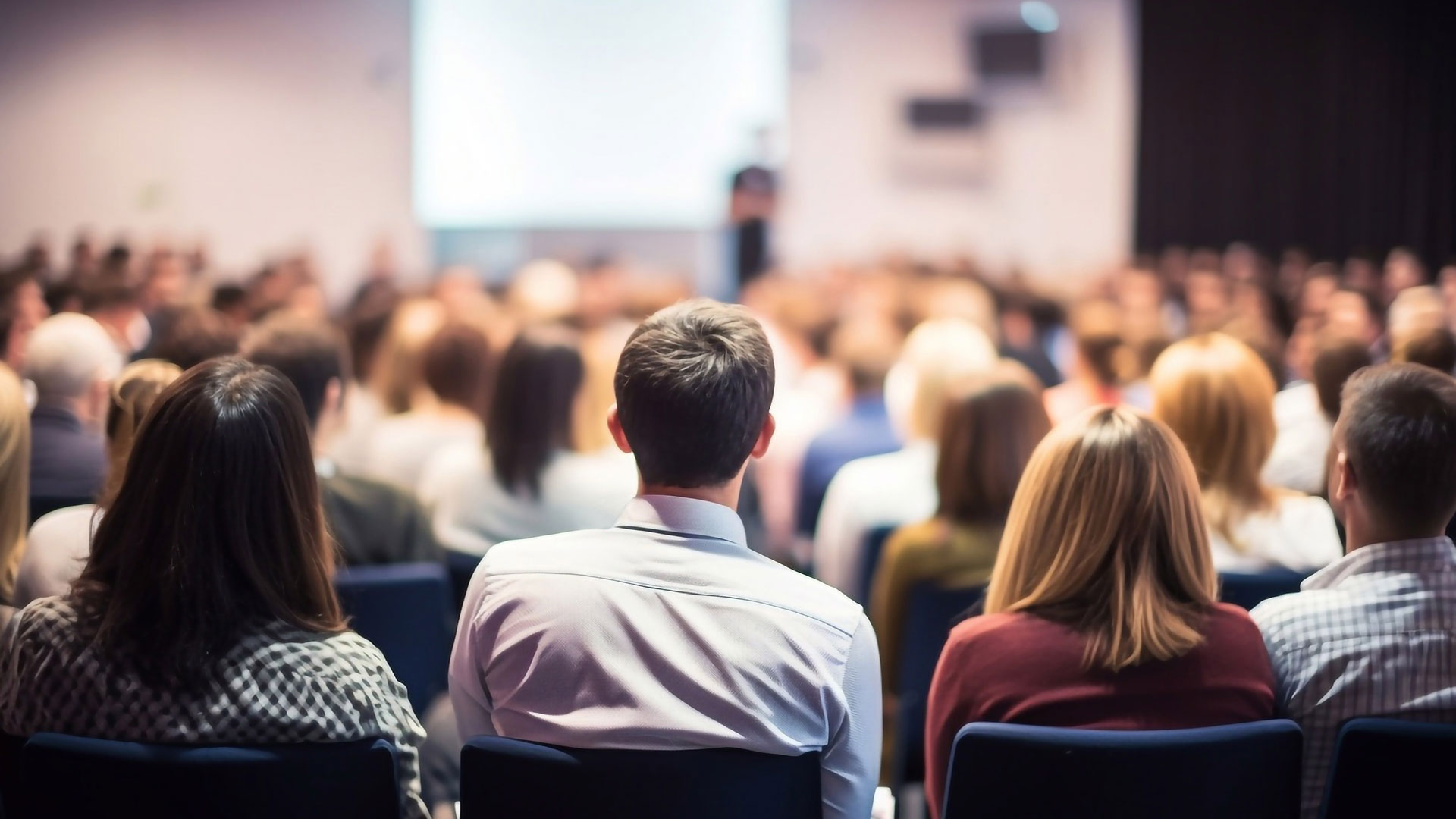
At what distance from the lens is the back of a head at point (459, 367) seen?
4.14m

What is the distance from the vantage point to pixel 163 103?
40.8 feet

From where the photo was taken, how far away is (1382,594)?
192cm

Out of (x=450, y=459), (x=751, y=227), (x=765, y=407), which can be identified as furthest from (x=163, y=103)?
(x=765, y=407)

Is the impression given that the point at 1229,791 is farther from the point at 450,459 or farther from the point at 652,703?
the point at 450,459

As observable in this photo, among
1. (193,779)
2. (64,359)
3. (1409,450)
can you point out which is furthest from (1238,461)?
(64,359)

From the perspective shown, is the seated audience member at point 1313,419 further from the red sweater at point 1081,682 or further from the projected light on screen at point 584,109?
the projected light on screen at point 584,109

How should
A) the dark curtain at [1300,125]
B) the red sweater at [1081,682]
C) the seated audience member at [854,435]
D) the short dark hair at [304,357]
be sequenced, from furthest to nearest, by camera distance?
1. the dark curtain at [1300,125]
2. the seated audience member at [854,435]
3. the short dark hair at [304,357]
4. the red sweater at [1081,682]

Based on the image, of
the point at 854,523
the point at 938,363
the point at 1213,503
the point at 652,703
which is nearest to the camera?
the point at 652,703

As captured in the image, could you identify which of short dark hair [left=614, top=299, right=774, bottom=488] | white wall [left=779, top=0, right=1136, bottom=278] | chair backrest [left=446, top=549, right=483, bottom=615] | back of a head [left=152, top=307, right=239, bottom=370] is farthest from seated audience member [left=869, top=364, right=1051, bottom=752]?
white wall [left=779, top=0, right=1136, bottom=278]

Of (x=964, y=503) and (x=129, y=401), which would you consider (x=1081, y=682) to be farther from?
(x=129, y=401)

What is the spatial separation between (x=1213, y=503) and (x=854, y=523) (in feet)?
3.20

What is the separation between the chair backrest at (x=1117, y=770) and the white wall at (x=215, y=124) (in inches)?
476

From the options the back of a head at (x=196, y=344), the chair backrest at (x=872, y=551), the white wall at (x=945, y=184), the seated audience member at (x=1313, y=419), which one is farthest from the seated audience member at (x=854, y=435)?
the white wall at (x=945, y=184)

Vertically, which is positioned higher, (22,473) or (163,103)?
(163,103)
